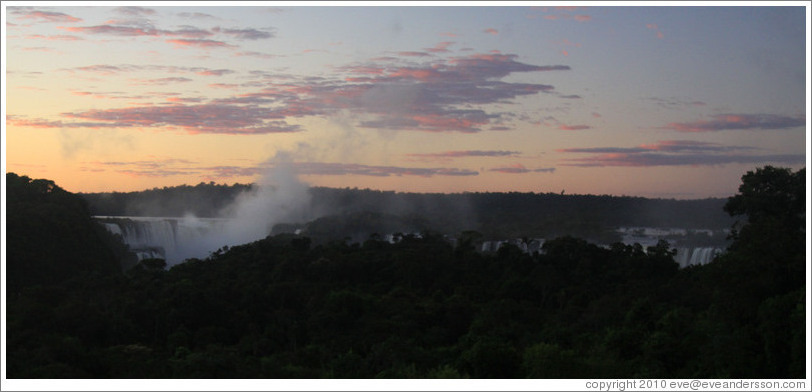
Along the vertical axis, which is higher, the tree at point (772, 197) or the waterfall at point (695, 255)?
the tree at point (772, 197)

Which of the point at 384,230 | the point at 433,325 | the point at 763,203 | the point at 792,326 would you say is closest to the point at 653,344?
the point at 792,326

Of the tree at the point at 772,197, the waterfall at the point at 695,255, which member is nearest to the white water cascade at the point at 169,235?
the waterfall at the point at 695,255

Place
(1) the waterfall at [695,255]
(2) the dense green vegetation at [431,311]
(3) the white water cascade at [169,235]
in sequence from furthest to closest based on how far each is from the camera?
(3) the white water cascade at [169,235], (1) the waterfall at [695,255], (2) the dense green vegetation at [431,311]

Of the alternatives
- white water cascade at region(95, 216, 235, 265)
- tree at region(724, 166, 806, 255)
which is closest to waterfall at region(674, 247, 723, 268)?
tree at region(724, 166, 806, 255)

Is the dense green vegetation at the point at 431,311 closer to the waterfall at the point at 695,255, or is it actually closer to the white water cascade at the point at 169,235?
the waterfall at the point at 695,255

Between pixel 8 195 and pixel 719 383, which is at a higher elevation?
pixel 8 195

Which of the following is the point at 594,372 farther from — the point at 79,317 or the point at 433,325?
the point at 79,317

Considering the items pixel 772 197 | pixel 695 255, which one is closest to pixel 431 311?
pixel 772 197

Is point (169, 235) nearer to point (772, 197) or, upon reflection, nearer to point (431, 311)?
point (431, 311)
